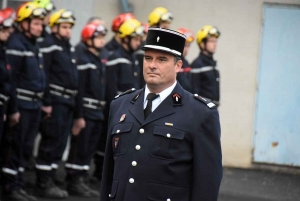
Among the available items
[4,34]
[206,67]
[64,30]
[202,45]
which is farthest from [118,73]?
[4,34]

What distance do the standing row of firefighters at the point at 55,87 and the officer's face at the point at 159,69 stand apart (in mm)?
4452

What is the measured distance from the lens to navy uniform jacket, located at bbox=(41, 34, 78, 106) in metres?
10.1

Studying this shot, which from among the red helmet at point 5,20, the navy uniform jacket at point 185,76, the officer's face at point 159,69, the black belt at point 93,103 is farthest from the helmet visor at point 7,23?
the officer's face at point 159,69

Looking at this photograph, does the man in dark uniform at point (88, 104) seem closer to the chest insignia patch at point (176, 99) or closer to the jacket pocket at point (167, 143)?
the chest insignia patch at point (176, 99)

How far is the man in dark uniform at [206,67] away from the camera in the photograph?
1291 centimetres

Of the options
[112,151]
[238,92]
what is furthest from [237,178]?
[112,151]

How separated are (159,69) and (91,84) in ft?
20.2

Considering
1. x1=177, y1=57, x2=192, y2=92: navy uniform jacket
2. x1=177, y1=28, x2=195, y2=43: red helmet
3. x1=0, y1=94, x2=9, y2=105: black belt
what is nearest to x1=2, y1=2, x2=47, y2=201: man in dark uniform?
x1=0, y1=94, x2=9, y2=105: black belt

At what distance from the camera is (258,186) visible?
12.9 m

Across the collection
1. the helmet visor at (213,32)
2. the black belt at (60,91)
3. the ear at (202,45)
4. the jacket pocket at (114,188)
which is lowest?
the jacket pocket at (114,188)

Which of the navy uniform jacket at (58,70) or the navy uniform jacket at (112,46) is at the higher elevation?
the navy uniform jacket at (112,46)

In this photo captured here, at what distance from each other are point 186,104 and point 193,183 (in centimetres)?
47

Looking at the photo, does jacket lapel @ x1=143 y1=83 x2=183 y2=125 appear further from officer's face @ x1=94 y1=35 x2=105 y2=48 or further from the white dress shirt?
officer's face @ x1=94 y1=35 x2=105 y2=48

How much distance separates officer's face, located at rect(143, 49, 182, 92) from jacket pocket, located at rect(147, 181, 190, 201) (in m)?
0.55
